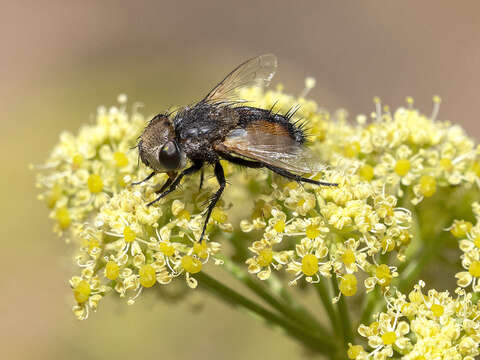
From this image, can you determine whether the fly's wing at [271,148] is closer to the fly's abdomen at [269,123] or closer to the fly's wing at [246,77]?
the fly's abdomen at [269,123]

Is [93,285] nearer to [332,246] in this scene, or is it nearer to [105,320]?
[332,246]

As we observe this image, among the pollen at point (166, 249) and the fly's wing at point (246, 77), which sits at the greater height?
the fly's wing at point (246, 77)

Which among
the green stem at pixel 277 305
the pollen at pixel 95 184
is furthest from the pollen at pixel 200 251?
the pollen at pixel 95 184

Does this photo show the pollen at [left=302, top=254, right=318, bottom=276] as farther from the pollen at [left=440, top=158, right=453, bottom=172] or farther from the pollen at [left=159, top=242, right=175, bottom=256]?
the pollen at [left=440, top=158, right=453, bottom=172]

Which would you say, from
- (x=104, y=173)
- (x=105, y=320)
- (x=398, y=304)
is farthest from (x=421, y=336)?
(x=105, y=320)

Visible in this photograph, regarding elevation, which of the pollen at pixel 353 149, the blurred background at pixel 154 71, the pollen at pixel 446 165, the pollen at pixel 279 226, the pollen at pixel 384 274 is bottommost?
the blurred background at pixel 154 71

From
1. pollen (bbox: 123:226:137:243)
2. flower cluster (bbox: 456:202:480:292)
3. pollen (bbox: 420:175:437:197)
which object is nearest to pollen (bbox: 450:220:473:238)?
flower cluster (bbox: 456:202:480:292)
